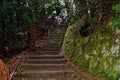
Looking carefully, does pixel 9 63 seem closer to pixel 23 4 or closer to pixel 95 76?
pixel 23 4

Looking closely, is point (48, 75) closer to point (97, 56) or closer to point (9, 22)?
point (97, 56)

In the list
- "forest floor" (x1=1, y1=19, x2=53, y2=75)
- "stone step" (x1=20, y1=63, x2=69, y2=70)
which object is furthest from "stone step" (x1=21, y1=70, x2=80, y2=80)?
"forest floor" (x1=1, y1=19, x2=53, y2=75)

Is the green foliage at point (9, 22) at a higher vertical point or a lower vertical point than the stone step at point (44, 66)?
higher

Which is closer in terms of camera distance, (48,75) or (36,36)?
(48,75)

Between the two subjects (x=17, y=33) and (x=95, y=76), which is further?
(x=17, y=33)

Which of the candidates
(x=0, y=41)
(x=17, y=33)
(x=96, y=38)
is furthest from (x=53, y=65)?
(x=17, y=33)

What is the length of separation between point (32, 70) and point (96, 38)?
3.05m

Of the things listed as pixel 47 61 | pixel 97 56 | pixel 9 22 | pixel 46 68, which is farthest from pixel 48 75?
pixel 9 22

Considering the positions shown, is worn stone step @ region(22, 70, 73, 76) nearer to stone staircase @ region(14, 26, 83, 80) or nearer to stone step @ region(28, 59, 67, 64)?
stone staircase @ region(14, 26, 83, 80)

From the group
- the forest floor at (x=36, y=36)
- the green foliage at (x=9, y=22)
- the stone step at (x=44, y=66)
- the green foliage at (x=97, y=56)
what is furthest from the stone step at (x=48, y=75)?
the green foliage at (x=9, y=22)

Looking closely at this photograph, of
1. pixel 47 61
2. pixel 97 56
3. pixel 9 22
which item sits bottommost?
pixel 47 61

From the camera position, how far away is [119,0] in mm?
8969

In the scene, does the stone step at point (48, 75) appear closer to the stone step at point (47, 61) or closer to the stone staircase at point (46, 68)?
the stone staircase at point (46, 68)

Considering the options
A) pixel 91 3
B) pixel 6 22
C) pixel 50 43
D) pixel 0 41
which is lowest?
pixel 50 43
